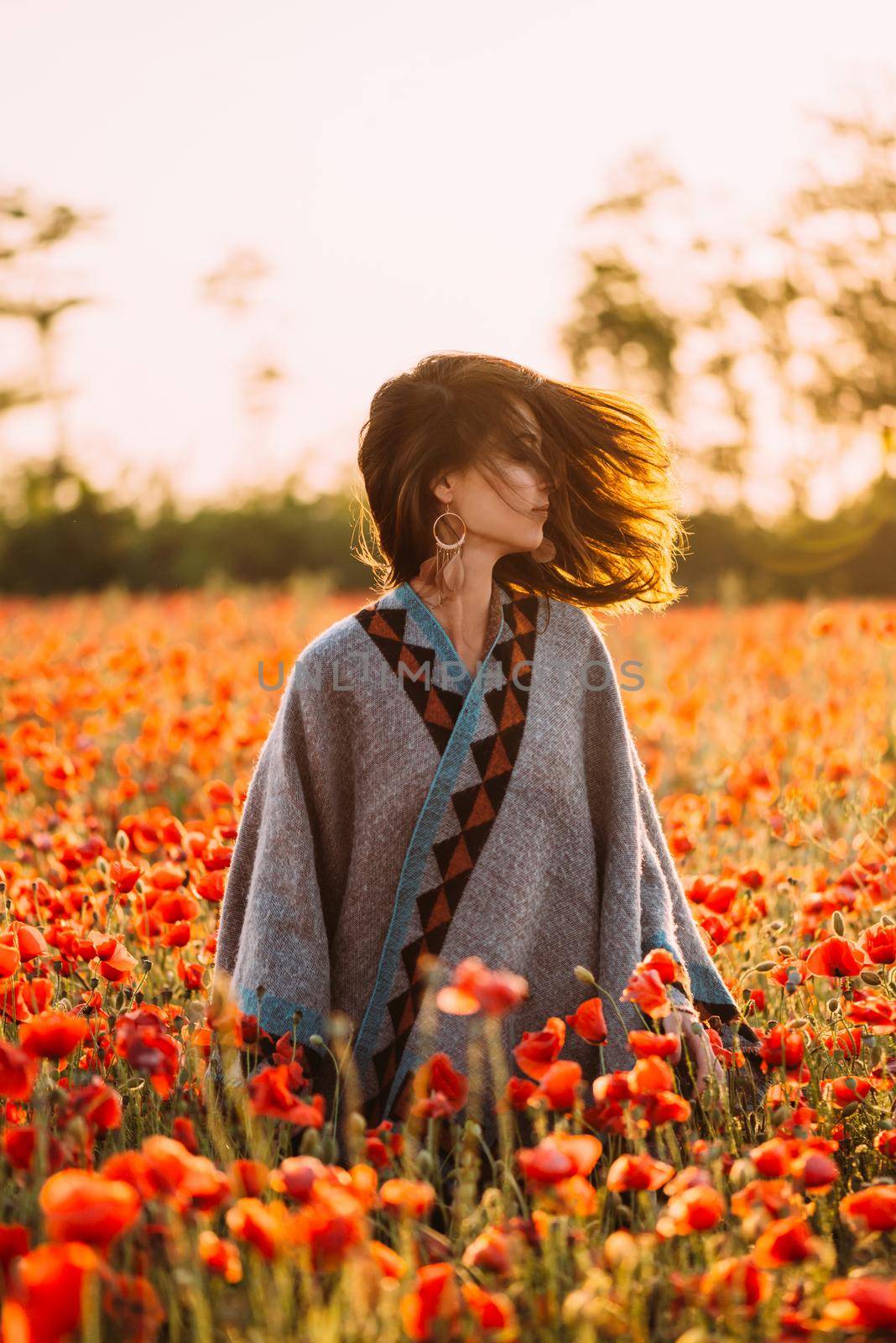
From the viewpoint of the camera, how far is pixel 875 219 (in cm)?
2209

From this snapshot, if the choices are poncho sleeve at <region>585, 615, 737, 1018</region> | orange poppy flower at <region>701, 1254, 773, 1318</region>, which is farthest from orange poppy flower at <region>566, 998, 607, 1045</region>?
orange poppy flower at <region>701, 1254, 773, 1318</region>

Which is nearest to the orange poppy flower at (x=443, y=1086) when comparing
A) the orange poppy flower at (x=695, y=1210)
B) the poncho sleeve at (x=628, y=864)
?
the orange poppy flower at (x=695, y=1210)

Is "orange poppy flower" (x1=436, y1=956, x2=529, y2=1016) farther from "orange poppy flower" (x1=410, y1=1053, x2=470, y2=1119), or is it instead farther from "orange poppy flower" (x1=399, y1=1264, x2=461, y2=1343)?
"orange poppy flower" (x1=410, y1=1053, x2=470, y2=1119)

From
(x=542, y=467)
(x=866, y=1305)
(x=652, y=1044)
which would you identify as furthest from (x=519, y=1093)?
(x=542, y=467)

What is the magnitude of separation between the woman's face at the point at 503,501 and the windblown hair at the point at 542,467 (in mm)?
13

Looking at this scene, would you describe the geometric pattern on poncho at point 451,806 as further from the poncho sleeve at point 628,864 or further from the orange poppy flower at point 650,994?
the orange poppy flower at point 650,994

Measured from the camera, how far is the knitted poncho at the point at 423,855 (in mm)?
2285

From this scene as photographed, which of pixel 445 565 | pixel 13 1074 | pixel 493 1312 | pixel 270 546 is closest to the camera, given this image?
pixel 493 1312

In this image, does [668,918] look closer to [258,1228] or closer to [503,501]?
[503,501]

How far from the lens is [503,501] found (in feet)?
7.81

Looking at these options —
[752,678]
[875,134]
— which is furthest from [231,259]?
[752,678]

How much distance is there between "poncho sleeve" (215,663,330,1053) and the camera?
221 cm

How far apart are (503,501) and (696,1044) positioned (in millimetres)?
953

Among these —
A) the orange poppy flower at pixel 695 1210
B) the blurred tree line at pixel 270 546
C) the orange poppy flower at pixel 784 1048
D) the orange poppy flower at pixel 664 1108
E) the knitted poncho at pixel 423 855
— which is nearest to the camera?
the orange poppy flower at pixel 695 1210
